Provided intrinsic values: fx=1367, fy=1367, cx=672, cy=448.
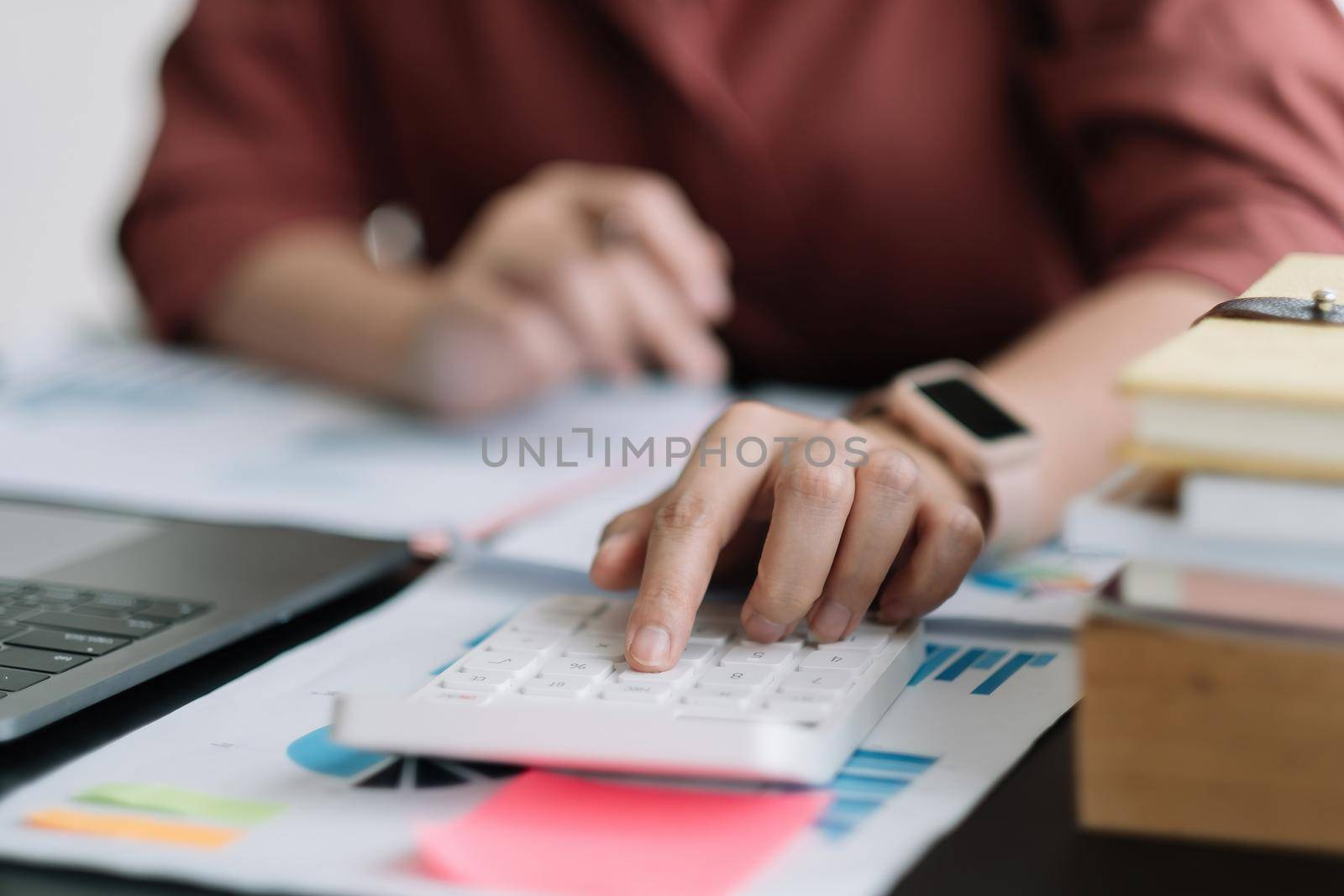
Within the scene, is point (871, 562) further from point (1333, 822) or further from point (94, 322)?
point (94, 322)

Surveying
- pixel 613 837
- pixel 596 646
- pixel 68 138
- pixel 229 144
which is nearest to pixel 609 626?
pixel 596 646

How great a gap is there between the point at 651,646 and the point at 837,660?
0.19 ft

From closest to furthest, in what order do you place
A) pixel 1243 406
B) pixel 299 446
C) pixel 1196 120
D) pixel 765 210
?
pixel 1243 406 < pixel 1196 120 < pixel 299 446 < pixel 765 210

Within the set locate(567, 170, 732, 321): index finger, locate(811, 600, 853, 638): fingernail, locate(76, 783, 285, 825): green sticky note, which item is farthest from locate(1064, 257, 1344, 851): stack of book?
locate(567, 170, 732, 321): index finger

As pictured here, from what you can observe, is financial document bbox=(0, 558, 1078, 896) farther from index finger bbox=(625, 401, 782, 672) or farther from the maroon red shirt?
the maroon red shirt

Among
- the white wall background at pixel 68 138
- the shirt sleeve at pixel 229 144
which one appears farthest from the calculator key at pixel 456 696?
the white wall background at pixel 68 138

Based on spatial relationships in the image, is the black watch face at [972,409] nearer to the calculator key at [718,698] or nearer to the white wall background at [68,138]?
the calculator key at [718,698]

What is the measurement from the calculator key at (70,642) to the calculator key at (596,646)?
0.15 m

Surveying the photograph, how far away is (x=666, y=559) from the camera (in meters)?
0.42

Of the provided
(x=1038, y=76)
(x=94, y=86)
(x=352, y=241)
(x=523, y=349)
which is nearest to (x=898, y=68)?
(x=1038, y=76)

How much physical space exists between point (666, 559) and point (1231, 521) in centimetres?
17

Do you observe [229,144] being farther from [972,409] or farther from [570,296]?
[972,409]

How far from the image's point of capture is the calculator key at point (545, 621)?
0.45m

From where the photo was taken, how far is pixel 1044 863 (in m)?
0.33
